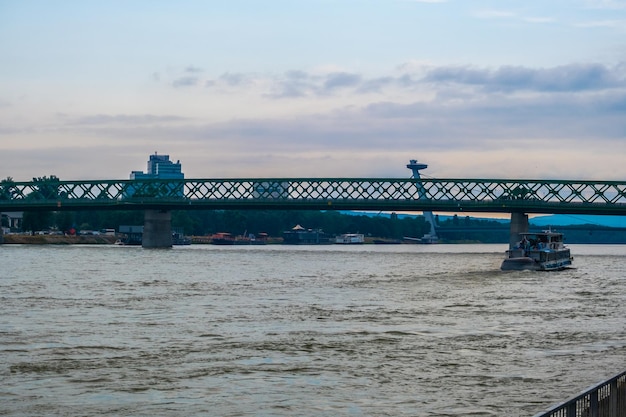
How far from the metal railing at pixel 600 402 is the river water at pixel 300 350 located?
10.2 metres

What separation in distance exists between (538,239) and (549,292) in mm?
53679

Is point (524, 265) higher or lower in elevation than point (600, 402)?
lower

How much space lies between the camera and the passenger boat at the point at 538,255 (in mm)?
124688

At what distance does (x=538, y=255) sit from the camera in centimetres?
12688

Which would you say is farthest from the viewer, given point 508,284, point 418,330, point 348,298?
point 508,284

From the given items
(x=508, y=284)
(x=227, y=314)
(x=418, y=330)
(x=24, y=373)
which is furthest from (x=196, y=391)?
(x=508, y=284)

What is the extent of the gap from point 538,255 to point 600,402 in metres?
110

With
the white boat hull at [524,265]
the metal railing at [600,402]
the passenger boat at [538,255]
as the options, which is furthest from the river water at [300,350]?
the passenger boat at [538,255]

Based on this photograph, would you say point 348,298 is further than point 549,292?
No

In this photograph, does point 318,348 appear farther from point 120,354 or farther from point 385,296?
point 385,296

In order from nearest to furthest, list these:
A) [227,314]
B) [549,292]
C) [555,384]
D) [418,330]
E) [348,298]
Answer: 1. [555,384]
2. [418,330]
3. [227,314]
4. [348,298]
5. [549,292]

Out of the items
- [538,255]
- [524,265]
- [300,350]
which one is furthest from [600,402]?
[538,255]

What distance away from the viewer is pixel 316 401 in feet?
104

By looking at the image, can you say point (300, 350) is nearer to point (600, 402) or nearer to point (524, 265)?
point (600, 402)
